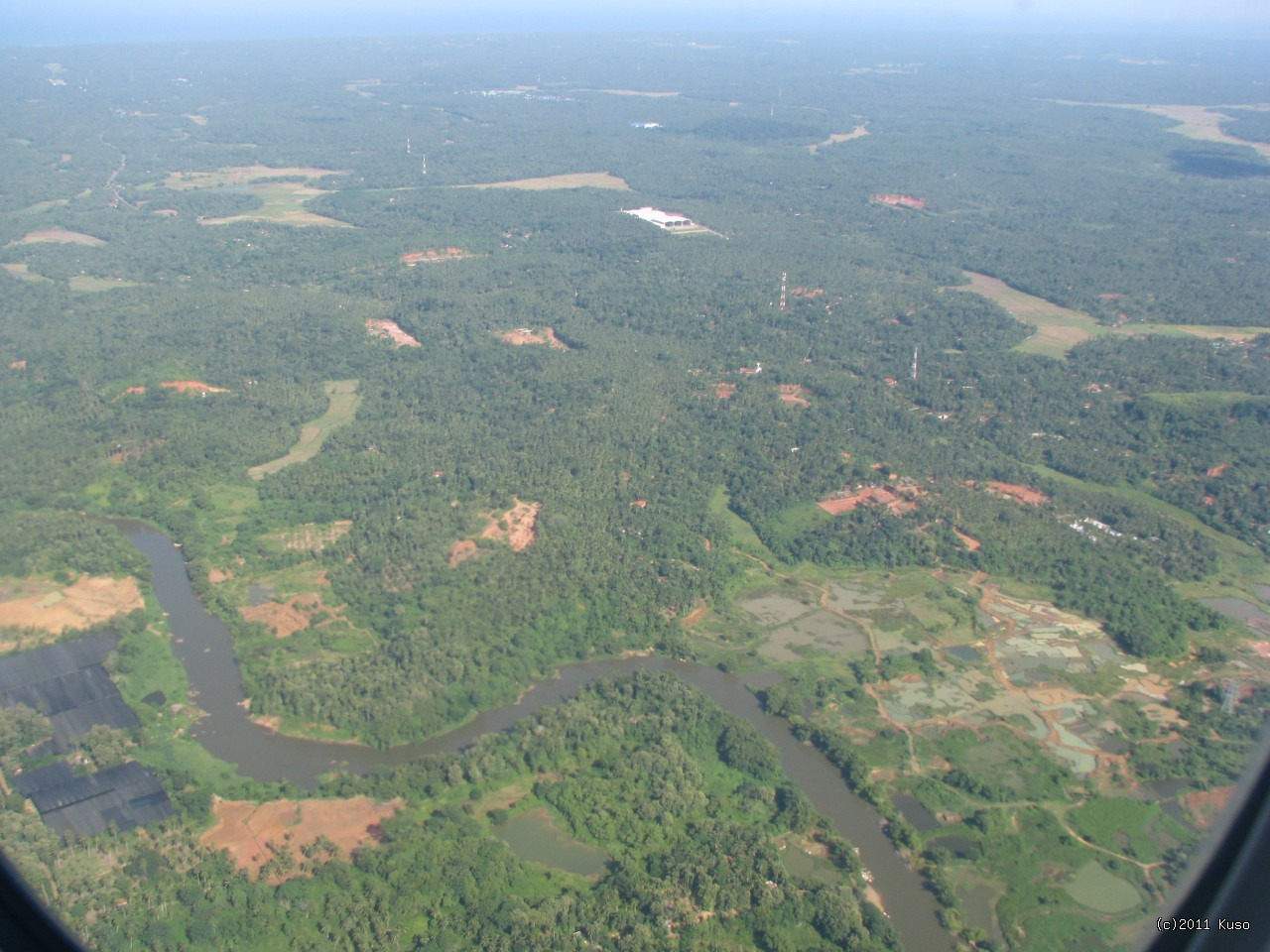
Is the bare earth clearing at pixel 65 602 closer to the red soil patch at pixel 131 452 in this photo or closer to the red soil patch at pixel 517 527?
the red soil patch at pixel 131 452

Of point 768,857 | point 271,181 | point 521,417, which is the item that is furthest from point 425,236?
point 768,857

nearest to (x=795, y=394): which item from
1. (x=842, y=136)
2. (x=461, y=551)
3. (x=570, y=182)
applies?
(x=461, y=551)

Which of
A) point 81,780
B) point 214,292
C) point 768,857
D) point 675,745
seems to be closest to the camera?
point 768,857

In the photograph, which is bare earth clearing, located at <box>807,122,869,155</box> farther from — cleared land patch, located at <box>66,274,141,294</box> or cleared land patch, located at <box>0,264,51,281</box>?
cleared land patch, located at <box>0,264,51,281</box>

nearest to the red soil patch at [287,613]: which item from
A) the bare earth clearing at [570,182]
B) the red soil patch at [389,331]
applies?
the red soil patch at [389,331]

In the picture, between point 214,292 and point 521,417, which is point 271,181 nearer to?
point 214,292

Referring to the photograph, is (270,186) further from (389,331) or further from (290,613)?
(290,613)
